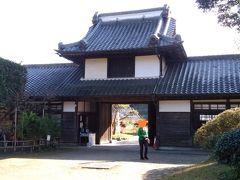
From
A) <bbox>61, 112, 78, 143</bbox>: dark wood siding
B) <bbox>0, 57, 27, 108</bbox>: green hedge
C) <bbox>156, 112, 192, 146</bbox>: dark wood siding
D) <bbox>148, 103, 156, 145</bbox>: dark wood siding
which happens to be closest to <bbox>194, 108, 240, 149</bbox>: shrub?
<bbox>156, 112, 192, 146</bbox>: dark wood siding

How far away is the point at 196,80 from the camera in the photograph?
851 inches

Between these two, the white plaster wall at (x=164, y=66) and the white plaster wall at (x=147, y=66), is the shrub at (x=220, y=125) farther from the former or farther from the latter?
the white plaster wall at (x=164, y=66)

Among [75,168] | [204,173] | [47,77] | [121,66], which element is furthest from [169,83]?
[204,173]

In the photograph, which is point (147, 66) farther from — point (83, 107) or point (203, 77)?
point (83, 107)

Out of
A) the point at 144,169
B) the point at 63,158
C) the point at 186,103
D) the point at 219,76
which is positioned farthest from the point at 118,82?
the point at 144,169

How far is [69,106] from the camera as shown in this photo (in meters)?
23.0

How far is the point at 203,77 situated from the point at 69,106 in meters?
8.55

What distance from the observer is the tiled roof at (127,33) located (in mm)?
22344

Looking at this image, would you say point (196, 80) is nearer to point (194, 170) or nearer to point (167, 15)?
point (167, 15)

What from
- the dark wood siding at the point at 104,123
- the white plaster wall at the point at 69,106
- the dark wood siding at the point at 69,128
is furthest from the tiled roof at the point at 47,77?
the dark wood siding at the point at 104,123

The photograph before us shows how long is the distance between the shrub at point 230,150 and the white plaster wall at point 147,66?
43.8 ft

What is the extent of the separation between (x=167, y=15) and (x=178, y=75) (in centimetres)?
576

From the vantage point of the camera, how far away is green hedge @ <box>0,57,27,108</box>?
18.8 meters

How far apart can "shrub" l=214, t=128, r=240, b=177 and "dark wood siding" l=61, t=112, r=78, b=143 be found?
14.3m
